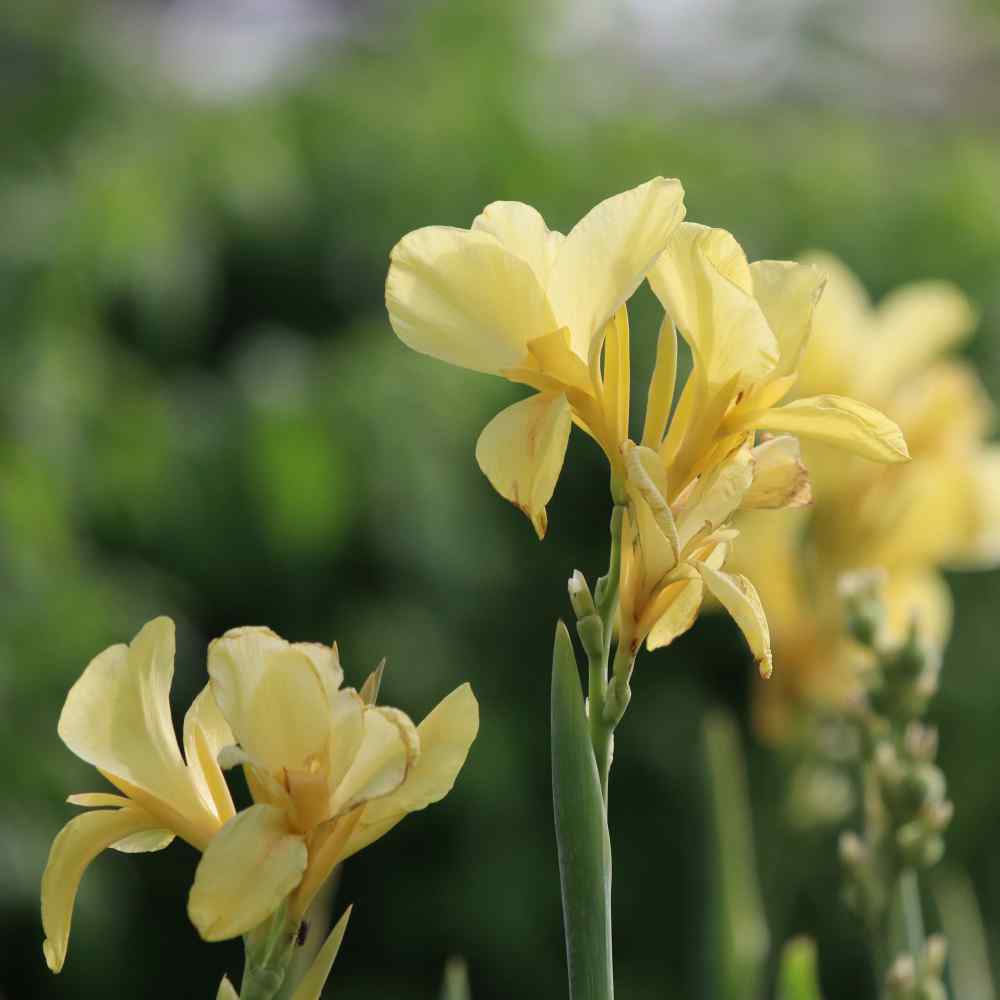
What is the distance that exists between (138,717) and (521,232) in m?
0.23

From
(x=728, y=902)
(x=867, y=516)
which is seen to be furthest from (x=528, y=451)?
(x=867, y=516)

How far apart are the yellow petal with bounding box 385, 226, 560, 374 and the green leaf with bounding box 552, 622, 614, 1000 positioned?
0.46 ft

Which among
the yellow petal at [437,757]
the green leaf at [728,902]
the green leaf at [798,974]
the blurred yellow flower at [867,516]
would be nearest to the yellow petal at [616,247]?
the yellow petal at [437,757]

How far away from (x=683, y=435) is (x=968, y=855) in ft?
5.41

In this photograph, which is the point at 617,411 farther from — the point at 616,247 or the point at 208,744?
the point at 208,744

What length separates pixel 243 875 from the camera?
1.57ft

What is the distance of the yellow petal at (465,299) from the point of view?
1.79 ft

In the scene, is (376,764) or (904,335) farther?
(904,335)

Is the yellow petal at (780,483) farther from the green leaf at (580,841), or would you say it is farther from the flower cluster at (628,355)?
the green leaf at (580,841)

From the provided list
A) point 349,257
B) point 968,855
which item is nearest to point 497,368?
point 968,855

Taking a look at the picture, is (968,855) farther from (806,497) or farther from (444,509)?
(806,497)

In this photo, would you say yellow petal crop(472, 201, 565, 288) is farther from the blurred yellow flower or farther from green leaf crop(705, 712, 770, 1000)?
the blurred yellow flower

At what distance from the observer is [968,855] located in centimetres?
204

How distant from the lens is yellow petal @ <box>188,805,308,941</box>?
1.54ft
